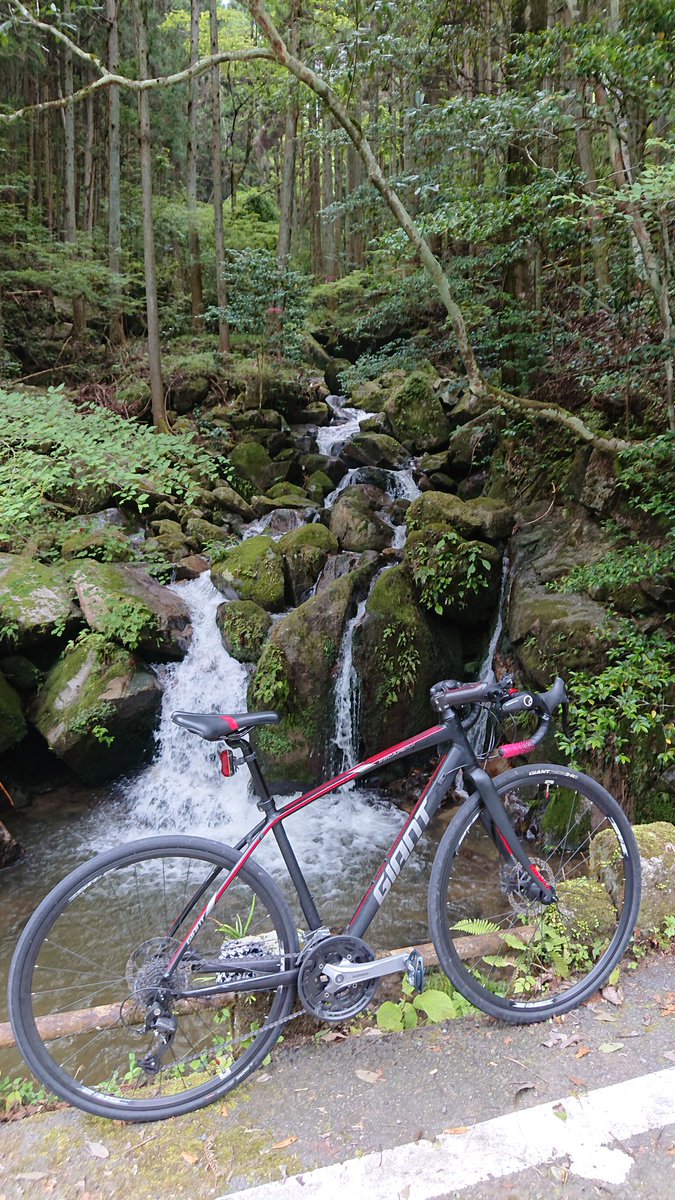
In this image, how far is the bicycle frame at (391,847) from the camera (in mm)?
2068

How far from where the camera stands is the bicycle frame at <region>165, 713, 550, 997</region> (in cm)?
207

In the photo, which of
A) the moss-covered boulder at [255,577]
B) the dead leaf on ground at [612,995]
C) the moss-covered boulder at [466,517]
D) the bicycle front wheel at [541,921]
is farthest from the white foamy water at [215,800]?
the dead leaf on ground at [612,995]

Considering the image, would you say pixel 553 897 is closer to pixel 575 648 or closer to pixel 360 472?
pixel 575 648

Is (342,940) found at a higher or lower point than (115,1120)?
higher

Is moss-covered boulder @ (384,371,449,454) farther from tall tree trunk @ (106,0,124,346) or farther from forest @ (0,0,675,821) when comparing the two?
tall tree trunk @ (106,0,124,346)

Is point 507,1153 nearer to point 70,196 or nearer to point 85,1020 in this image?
point 85,1020

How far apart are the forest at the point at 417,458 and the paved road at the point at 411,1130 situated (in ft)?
8.45

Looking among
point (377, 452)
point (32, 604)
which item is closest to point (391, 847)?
point (32, 604)

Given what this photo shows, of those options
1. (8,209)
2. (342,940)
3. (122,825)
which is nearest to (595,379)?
(342,940)

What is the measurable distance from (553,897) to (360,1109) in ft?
3.24

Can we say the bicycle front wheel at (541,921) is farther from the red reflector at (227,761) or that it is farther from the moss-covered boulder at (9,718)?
the moss-covered boulder at (9,718)

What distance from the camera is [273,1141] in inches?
70.8

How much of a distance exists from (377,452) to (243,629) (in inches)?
203

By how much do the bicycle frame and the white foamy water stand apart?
12.8ft
